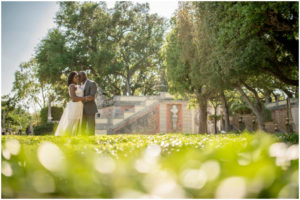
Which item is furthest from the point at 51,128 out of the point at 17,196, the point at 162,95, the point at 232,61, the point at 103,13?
the point at 17,196

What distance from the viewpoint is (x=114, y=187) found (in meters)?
0.80

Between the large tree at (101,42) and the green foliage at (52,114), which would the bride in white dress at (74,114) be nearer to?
the large tree at (101,42)

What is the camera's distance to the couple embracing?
25.3 ft

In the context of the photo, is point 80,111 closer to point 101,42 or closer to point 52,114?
point 101,42

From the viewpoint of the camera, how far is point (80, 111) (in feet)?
25.8

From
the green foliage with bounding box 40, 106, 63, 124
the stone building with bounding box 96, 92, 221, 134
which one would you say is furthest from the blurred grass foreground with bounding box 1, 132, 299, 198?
the green foliage with bounding box 40, 106, 63, 124

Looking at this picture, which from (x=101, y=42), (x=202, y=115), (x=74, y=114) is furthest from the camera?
(x=101, y=42)

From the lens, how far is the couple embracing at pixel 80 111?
25.3 feet

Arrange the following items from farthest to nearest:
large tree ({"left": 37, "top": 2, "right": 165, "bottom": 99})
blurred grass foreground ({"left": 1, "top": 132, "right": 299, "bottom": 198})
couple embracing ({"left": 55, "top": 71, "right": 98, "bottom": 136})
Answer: large tree ({"left": 37, "top": 2, "right": 165, "bottom": 99}) < couple embracing ({"left": 55, "top": 71, "right": 98, "bottom": 136}) < blurred grass foreground ({"left": 1, "top": 132, "right": 299, "bottom": 198})

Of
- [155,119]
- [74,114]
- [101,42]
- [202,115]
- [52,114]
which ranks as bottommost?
[155,119]

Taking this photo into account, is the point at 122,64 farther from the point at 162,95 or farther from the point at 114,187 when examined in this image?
the point at 114,187

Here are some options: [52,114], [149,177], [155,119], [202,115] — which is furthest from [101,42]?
[149,177]

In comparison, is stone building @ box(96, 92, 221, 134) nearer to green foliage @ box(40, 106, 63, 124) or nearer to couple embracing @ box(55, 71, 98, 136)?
green foliage @ box(40, 106, 63, 124)

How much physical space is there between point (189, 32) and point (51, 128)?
15.5 meters
